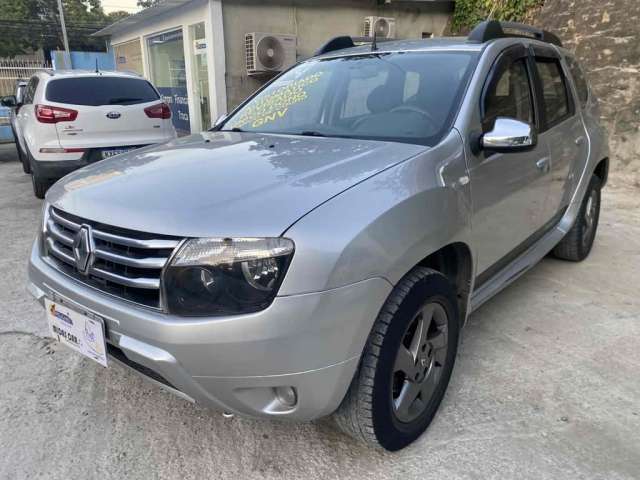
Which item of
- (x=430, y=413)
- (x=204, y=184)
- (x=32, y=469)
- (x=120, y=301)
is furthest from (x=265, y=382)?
(x=32, y=469)

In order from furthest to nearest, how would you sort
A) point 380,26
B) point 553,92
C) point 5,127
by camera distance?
point 5,127 → point 380,26 → point 553,92

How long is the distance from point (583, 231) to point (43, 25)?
44.2 metres

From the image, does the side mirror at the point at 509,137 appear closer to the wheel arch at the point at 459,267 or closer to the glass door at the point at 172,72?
the wheel arch at the point at 459,267

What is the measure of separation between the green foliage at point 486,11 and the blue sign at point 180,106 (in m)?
6.60

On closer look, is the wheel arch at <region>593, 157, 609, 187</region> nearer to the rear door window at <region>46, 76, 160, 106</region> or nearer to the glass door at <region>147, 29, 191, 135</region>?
the rear door window at <region>46, 76, 160, 106</region>

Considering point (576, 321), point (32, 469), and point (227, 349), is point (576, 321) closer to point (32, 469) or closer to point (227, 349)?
point (227, 349)

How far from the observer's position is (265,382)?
1.70 metres

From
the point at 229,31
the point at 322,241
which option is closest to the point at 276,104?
the point at 322,241

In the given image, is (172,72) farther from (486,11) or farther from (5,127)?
(486,11)

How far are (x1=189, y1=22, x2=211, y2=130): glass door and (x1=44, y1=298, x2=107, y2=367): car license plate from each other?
30.9 feet

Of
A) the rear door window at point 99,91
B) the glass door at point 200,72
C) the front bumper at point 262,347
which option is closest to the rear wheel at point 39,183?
the rear door window at point 99,91

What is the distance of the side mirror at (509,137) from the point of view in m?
2.33

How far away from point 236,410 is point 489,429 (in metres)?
1.20

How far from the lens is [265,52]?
32.3ft
